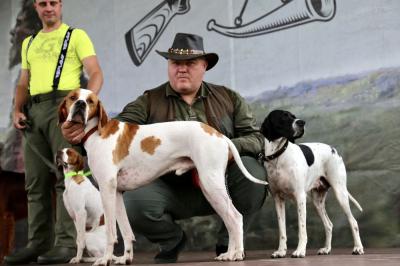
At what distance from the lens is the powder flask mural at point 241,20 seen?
200 inches

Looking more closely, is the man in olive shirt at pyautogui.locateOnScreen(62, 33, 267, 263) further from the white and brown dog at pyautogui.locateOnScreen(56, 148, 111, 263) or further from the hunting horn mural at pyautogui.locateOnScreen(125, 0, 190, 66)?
the hunting horn mural at pyautogui.locateOnScreen(125, 0, 190, 66)

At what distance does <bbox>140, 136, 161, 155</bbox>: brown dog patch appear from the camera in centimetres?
320

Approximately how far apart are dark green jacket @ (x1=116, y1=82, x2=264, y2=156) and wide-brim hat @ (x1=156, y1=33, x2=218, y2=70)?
0.64ft

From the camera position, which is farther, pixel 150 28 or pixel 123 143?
pixel 150 28

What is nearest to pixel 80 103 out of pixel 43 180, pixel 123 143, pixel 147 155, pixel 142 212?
pixel 123 143

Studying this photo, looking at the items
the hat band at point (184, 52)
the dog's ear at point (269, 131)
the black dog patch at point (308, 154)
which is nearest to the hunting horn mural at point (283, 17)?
the black dog patch at point (308, 154)

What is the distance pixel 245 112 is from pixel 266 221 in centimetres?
161

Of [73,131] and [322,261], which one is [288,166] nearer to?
[322,261]

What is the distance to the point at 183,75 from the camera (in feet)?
12.1

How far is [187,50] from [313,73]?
5.28 feet

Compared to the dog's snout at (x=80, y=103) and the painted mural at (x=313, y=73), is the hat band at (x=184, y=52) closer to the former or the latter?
the dog's snout at (x=80, y=103)

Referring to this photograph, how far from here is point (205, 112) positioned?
3.75 m

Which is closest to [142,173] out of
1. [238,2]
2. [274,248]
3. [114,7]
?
[274,248]

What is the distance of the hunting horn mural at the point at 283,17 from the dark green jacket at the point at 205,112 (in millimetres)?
1503
